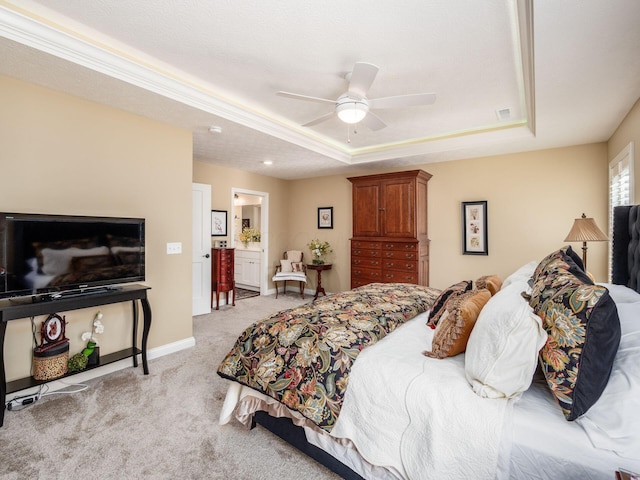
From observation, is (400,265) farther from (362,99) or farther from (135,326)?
(135,326)

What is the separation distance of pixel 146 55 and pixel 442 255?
448 centimetres

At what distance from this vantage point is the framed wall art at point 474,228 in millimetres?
4609

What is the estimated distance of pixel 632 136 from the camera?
108 inches

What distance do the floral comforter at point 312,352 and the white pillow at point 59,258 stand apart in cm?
155

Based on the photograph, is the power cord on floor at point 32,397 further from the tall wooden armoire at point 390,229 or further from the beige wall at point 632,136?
the beige wall at point 632,136

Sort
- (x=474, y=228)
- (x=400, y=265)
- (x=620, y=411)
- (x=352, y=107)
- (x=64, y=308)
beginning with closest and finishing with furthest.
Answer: (x=620, y=411), (x=64, y=308), (x=352, y=107), (x=474, y=228), (x=400, y=265)

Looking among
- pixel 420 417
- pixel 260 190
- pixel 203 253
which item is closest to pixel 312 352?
pixel 420 417

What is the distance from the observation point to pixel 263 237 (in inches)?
253

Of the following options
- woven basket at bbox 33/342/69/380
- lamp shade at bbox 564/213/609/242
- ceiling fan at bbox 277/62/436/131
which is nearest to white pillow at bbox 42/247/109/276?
woven basket at bbox 33/342/69/380

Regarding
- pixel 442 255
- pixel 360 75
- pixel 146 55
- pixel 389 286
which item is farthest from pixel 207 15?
pixel 442 255

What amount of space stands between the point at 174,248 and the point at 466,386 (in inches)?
123

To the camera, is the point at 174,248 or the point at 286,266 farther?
the point at 286,266

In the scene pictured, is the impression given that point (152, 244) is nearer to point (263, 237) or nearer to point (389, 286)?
point (389, 286)

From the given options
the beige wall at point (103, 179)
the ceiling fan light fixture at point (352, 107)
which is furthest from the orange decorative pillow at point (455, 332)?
the beige wall at point (103, 179)
